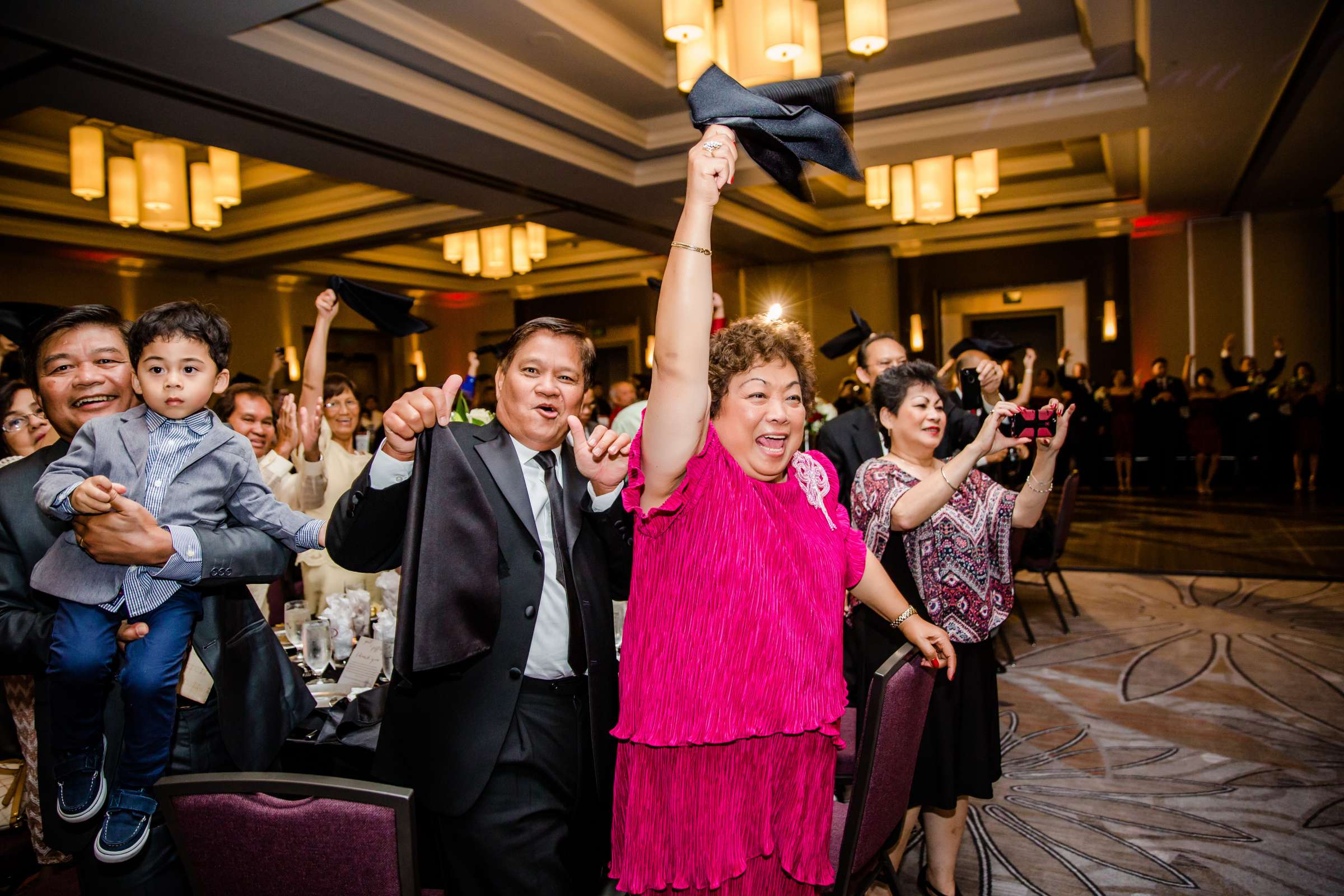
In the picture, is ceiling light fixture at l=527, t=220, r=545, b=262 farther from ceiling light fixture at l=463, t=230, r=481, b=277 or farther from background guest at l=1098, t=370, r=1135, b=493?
background guest at l=1098, t=370, r=1135, b=493

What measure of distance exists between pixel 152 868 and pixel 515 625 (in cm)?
93

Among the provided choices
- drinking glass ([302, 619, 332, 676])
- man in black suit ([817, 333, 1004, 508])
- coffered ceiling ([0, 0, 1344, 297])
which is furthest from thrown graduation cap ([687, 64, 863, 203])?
coffered ceiling ([0, 0, 1344, 297])

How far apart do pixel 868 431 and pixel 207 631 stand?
9.36ft

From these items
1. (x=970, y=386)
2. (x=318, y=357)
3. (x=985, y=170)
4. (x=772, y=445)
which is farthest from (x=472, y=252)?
(x=772, y=445)

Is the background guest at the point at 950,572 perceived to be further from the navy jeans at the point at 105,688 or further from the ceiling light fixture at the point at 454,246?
the ceiling light fixture at the point at 454,246

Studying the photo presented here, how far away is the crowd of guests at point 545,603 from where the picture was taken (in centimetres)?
143

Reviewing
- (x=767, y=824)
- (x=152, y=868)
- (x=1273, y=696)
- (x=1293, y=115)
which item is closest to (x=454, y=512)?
(x=767, y=824)

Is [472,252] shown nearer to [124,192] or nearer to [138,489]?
[124,192]

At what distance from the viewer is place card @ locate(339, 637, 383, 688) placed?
2.25m

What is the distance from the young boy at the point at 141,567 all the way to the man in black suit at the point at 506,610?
337 mm

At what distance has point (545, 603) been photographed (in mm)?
1636

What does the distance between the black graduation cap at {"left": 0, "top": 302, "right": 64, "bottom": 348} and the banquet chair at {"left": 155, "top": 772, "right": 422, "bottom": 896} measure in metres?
1.26

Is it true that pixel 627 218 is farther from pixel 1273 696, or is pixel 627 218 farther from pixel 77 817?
pixel 77 817

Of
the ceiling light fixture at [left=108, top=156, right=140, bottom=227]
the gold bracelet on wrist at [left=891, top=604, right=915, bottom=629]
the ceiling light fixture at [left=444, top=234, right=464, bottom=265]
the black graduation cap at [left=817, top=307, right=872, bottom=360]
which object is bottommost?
the gold bracelet on wrist at [left=891, top=604, right=915, bottom=629]
